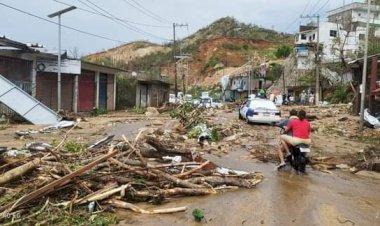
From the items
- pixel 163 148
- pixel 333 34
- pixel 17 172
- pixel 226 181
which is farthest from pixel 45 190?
pixel 333 34

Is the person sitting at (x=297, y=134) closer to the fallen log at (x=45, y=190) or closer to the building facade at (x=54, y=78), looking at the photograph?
the fallen log at (x=45, y=190)

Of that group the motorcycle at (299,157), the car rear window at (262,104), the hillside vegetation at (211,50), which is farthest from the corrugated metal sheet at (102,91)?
the hillside vegetation at (211,50)

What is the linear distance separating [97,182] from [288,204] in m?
3.39

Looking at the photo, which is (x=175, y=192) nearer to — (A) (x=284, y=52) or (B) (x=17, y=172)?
(B) (x=17, y=172)

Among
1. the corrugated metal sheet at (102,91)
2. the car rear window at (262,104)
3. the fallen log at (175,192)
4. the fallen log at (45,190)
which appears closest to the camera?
the fallen log at (45,190)

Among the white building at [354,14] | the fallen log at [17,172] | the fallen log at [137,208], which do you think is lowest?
the fallen log at [137,208]

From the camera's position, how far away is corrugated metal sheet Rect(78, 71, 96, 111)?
40438 millimetres

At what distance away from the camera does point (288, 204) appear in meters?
9.25

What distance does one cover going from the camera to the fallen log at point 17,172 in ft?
28.1

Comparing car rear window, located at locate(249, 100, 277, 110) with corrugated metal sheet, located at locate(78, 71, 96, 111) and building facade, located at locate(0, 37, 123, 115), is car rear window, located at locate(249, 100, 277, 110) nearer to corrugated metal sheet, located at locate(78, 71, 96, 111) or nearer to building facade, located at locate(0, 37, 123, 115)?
building facade, located at locate(0, 37, 123, 115)

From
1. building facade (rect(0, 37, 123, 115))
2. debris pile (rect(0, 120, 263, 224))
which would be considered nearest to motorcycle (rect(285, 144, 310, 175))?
debris pile (rect(0, 120, 263, 224))

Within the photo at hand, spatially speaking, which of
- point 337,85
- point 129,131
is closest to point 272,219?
point 129,131

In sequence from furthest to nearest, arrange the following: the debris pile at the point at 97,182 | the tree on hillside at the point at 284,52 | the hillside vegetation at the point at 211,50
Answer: the hillside vegetation at the point at 211,50 → the tree on hillside at the point at 284,52 → the debris pile at the point at 97,182

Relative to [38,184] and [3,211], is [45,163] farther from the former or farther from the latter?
[3,211]
